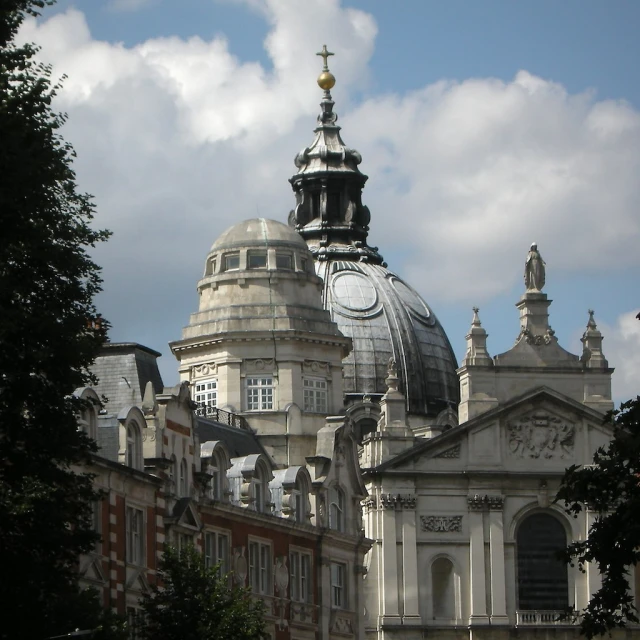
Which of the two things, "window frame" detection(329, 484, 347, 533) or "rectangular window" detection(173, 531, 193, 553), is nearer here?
"rectangular window" detection(173, 531, 193, 553)

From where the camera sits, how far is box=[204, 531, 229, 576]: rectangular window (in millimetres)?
87875

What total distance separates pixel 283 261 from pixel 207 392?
24.3 feet

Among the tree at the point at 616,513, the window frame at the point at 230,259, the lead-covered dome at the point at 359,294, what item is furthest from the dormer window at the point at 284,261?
the tree at the point at 616,513

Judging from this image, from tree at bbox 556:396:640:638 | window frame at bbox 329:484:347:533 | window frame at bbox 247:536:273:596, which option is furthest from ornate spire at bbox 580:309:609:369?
tree at bbox 556:396:640:638

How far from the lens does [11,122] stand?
5512 cm

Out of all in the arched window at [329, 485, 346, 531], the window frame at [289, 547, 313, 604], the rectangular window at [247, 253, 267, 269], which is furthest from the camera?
the rectangular window at [247, 253, 267, 269]

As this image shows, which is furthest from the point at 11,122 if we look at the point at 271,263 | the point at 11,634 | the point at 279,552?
the point at 271,263

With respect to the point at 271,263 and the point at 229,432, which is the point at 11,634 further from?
the point at 271,263

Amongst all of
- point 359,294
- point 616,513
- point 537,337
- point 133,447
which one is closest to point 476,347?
point 537,337

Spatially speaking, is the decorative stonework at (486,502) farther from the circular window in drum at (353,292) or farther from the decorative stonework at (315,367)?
the circular window in drum at (353,292)

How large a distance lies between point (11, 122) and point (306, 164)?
10507 centimetres

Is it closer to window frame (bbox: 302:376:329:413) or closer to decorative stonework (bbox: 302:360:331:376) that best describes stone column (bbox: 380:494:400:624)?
window frame (bbox: 302:376:329:413)

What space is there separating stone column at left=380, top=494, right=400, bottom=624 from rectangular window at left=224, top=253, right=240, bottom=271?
49.2 ft

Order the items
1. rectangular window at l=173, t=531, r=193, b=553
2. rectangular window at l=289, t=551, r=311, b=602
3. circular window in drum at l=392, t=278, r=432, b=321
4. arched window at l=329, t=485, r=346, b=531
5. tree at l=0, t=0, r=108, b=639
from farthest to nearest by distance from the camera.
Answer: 1. circular window in drum at l=392, t=278, r=432, b=321
2. arched window at l=329, t=485, r=346, b=531
3. rectangular window at l=289, t=551, r=311, b=602
4. rectangular window at l=173, t=531, r=193, b=553
5. tree at l=0, t=0, r=108, b=639
